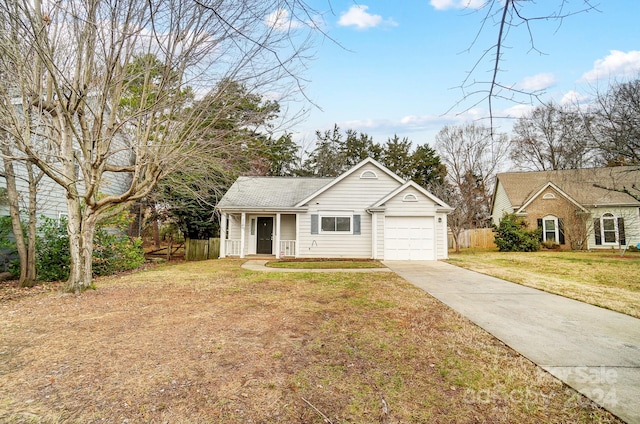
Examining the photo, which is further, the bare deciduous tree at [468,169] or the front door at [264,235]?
the bare deciduous tree at [468,169]

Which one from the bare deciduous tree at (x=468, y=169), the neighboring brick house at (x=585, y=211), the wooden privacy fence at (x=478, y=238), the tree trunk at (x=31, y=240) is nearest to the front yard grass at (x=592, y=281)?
the neighboring brick house at (x=585, y=211)

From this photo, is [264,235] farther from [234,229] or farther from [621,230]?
[621,230]

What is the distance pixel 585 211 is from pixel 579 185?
2.62 metres

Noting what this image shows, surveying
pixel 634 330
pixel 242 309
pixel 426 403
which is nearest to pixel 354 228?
pixel 242 309

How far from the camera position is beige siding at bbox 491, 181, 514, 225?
22.0 metres

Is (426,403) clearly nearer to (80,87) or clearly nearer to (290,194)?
(80,87)

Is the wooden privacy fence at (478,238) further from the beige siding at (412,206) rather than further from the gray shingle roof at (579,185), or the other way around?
the beige siding at (412,206)

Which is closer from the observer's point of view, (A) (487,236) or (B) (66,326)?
(B) (66,326)

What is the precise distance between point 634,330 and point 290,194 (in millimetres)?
13789

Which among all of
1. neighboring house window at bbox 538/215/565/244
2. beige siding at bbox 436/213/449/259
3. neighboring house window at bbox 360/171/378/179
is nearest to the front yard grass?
beige siding at bbox 436/213/449/259

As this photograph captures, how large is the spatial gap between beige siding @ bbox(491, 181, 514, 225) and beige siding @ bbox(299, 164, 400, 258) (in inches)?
459

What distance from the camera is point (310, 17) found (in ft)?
7.73

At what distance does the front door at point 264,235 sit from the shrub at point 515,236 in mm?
13863

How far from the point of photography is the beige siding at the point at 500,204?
2202 cm
